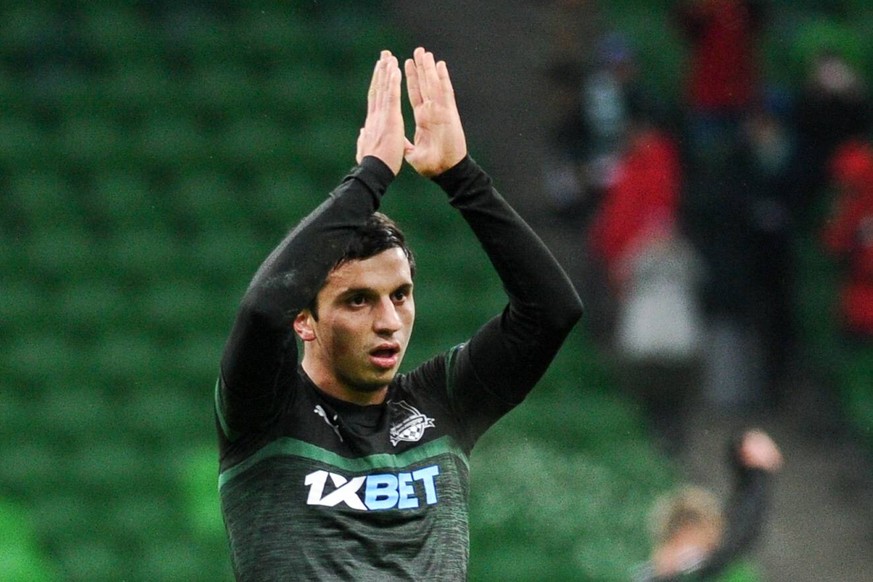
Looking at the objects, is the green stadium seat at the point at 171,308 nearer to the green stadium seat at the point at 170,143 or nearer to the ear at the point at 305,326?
the green stadium seat at the point at 170,143

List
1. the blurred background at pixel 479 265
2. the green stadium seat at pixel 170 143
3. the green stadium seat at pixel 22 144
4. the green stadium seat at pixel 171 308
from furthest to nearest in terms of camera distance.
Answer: the green stadium seat at pixel 170 143 → the green stadium seat at pixel 22 144 → the green stadium seat at pixel 171 308 → the blurred background at pixel 479 265

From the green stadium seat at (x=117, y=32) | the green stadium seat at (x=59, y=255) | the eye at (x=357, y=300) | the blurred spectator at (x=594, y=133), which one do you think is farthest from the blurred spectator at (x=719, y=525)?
the green stadium seat at (x=117, y=32)

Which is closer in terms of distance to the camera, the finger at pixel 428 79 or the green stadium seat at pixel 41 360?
the finger at pixel 428 79

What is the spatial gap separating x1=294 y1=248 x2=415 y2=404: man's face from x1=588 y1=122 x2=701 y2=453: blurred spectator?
16.2 ft

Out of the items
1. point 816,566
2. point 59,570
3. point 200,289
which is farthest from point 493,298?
point 59,570

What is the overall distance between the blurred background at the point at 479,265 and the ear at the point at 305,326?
4.38m

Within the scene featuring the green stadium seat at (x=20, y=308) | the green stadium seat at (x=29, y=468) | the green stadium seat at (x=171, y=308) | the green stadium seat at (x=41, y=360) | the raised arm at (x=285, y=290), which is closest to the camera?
the raised arm at (x=285, y=290)

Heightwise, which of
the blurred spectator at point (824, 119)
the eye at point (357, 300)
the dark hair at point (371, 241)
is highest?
the blurred spectator at point (824, 119)

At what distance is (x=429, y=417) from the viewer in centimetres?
321

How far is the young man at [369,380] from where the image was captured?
9.68 ft

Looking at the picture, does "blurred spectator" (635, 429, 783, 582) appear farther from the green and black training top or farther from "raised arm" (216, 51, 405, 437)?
"raised arm" (216, 51, 405, 437)

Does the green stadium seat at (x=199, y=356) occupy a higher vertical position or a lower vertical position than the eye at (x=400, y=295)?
higher

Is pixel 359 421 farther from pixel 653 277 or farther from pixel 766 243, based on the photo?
pixel 766 243

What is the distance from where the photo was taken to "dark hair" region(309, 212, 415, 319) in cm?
306
